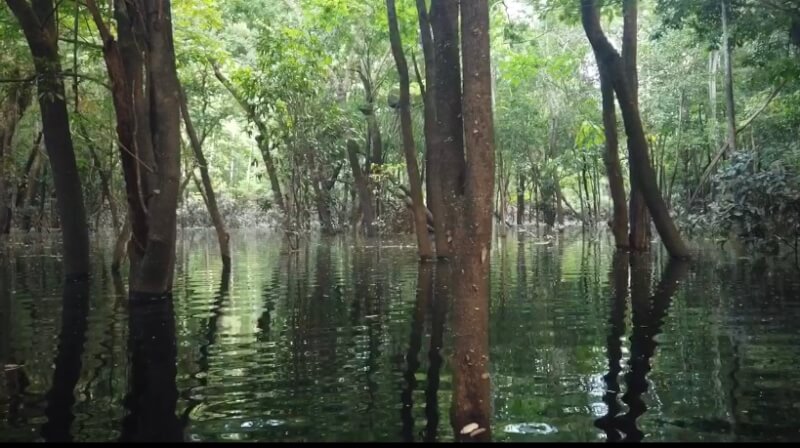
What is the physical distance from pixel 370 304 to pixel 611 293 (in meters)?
3.79

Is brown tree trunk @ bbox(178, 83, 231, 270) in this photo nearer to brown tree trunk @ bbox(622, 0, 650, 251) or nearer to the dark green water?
the dark green water

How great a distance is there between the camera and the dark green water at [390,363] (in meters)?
4.80

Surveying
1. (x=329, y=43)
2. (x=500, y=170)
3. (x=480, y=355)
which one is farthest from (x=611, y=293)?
(x=500, y=170)

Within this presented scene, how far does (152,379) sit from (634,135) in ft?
42.9

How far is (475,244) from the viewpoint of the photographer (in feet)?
13.2

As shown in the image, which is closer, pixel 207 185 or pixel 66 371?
pixel 66 371

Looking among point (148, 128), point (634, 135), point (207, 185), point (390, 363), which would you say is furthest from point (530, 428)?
point (207, 185)

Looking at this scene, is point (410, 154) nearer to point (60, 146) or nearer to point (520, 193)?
point (60, 146)

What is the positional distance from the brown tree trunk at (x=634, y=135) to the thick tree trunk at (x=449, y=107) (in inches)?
427

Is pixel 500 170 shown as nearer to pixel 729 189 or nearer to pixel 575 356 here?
pixel 729 189

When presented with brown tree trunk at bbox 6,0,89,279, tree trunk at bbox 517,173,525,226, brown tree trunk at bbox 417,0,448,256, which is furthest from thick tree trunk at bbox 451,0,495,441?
tree trunk at bbox 517,173,525,226

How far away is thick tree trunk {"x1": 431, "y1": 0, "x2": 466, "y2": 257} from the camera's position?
5.07m

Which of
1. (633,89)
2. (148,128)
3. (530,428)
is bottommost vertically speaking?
(530,428)

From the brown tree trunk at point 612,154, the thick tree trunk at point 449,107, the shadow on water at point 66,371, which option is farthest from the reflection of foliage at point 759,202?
the shadow on water at point 66,371
